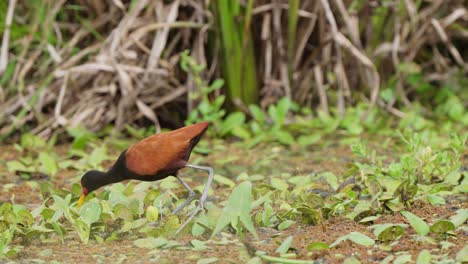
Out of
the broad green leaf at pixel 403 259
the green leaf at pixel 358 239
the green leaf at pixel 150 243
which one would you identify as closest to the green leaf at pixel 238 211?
the green leaf at pixel 150 243

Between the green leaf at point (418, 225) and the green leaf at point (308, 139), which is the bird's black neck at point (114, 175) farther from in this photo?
the green leaf at point (308, 139)

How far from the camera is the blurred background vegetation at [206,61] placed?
4.91m

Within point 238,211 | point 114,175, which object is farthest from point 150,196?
point 238,211

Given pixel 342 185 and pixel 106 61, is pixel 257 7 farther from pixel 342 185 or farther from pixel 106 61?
pixel 342 185

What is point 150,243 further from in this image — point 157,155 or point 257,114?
point 257,114

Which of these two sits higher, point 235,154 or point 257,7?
point 257,7

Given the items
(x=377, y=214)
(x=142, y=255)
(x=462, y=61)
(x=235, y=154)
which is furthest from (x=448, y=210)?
(x=462, y=61)

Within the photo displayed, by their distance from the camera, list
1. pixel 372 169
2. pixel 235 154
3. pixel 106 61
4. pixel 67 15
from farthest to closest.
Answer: pixel 67 15
pixel 106 61
pixel 235 154
pixel 372 169

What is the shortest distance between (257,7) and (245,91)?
1.55 feet

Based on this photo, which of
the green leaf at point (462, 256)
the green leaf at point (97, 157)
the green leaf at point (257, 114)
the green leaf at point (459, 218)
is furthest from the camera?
the green leaf at point (257, 114)

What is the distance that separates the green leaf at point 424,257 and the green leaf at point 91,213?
41.3 inches

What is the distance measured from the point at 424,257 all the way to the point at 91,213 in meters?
1.09

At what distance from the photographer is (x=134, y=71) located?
4.94m

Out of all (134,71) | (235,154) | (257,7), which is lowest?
(235,154)
